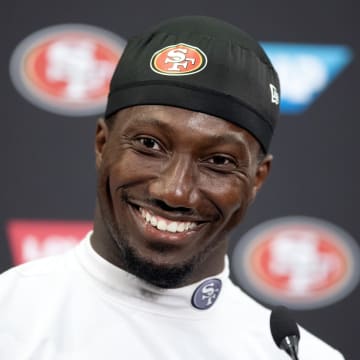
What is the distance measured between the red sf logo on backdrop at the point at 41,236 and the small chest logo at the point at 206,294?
98 cm

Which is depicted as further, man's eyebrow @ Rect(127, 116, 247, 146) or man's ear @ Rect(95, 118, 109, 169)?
man's ear @ Rect(95, 118, 109, 169)

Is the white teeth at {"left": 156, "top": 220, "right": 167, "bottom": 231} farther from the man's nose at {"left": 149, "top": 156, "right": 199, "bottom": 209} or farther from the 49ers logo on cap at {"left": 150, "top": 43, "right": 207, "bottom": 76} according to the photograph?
the 49ers logo on cap at {"left": 150, "top": 43, "right": 207, "bottom": 76}

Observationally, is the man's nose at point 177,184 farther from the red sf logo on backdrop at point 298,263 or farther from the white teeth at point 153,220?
the red sf logo on backdrop at point 298,263

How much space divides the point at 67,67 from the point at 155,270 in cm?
124

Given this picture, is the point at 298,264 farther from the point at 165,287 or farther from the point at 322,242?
the point at 165,287

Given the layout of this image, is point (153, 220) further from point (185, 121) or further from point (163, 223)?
point (185, 121)

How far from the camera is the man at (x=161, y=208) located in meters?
1.16

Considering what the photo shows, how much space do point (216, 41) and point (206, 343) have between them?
48cm

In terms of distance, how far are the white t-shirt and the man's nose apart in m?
0.18

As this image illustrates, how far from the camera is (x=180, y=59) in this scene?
1.20m

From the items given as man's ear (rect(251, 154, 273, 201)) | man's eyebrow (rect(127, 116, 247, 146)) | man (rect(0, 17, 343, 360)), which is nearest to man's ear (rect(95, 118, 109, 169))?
man (rect(0, 17, 343, 360))

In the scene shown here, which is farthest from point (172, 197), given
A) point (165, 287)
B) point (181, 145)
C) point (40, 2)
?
point (40, 2)

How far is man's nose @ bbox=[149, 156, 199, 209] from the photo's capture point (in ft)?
3.71

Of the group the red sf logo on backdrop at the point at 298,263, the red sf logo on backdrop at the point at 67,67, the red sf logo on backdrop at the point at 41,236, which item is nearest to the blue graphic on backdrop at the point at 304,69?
the red sf logo on backdrop at the point at 298,263
